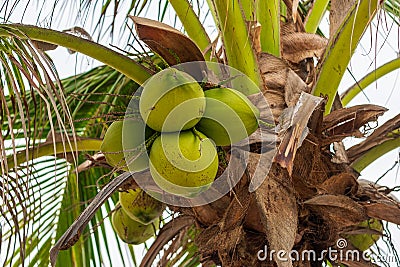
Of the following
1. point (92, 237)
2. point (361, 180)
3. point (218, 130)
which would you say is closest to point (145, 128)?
point (218, 130)

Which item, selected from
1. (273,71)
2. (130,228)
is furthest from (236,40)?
(130,228)

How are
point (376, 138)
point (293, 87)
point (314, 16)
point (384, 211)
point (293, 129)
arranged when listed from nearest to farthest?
point (293, 129) < point (384, 211) < point (293, 87) < point (376, 138) < point (314, 16)

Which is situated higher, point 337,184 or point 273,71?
point 273,71

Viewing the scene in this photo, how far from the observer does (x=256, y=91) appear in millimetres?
1360

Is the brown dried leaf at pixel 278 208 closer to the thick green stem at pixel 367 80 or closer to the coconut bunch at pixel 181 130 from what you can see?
the coconut bunch at pixel 181 130

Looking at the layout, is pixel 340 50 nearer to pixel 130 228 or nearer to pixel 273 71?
pixel 273 71

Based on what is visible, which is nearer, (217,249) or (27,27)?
(27,27)

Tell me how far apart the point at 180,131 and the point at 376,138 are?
2.30ft

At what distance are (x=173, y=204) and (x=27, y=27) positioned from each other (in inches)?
20.0

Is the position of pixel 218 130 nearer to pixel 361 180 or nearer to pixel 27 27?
pixel 27 27

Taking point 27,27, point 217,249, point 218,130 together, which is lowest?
point 217,249

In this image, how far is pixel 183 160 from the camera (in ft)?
3.42

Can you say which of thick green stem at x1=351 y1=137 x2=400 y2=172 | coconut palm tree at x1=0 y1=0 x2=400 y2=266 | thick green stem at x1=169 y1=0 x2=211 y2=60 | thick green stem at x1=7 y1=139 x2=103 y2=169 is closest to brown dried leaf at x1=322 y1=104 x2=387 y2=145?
coconut palm tree at x1=0 y1=0 x2=400 y2=266

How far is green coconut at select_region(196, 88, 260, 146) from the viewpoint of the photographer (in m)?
1.09
